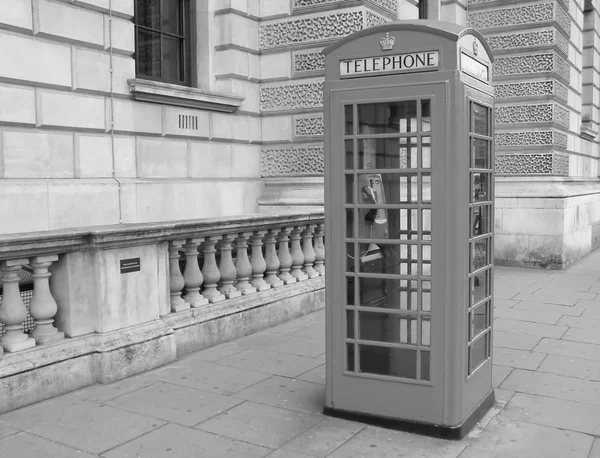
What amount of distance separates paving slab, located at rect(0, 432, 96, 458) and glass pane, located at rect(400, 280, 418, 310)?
6.64ft

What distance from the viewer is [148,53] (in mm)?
8914

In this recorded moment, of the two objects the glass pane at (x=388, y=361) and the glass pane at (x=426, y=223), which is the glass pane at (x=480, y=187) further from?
the glass pane at (x=388, y=361)

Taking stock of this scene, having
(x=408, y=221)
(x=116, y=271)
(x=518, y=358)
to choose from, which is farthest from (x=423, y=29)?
(x=518, y=358)

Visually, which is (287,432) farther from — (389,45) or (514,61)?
(514,61)

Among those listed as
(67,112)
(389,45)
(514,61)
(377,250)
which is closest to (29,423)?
(377,250)

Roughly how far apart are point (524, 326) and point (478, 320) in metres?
3.11

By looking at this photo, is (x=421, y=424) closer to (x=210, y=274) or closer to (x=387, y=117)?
(x=387, y=117)

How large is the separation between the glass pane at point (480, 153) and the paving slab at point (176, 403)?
89.6 inches

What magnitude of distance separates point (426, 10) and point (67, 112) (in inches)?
303

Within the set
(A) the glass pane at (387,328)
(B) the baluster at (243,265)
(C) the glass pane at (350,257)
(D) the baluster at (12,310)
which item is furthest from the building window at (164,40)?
(A) the glass pane at (387,328)

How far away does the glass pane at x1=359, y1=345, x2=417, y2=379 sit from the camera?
A: 13.5 ft

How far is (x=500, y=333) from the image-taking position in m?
6.87

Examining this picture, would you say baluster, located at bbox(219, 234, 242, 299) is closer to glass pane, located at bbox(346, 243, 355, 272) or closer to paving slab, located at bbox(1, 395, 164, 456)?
paving slab, located at bbox(1, 395, 164, 456)

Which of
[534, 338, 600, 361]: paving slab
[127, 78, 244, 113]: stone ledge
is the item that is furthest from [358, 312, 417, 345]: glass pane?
[127, 78, 244, 113]: stone ledge
